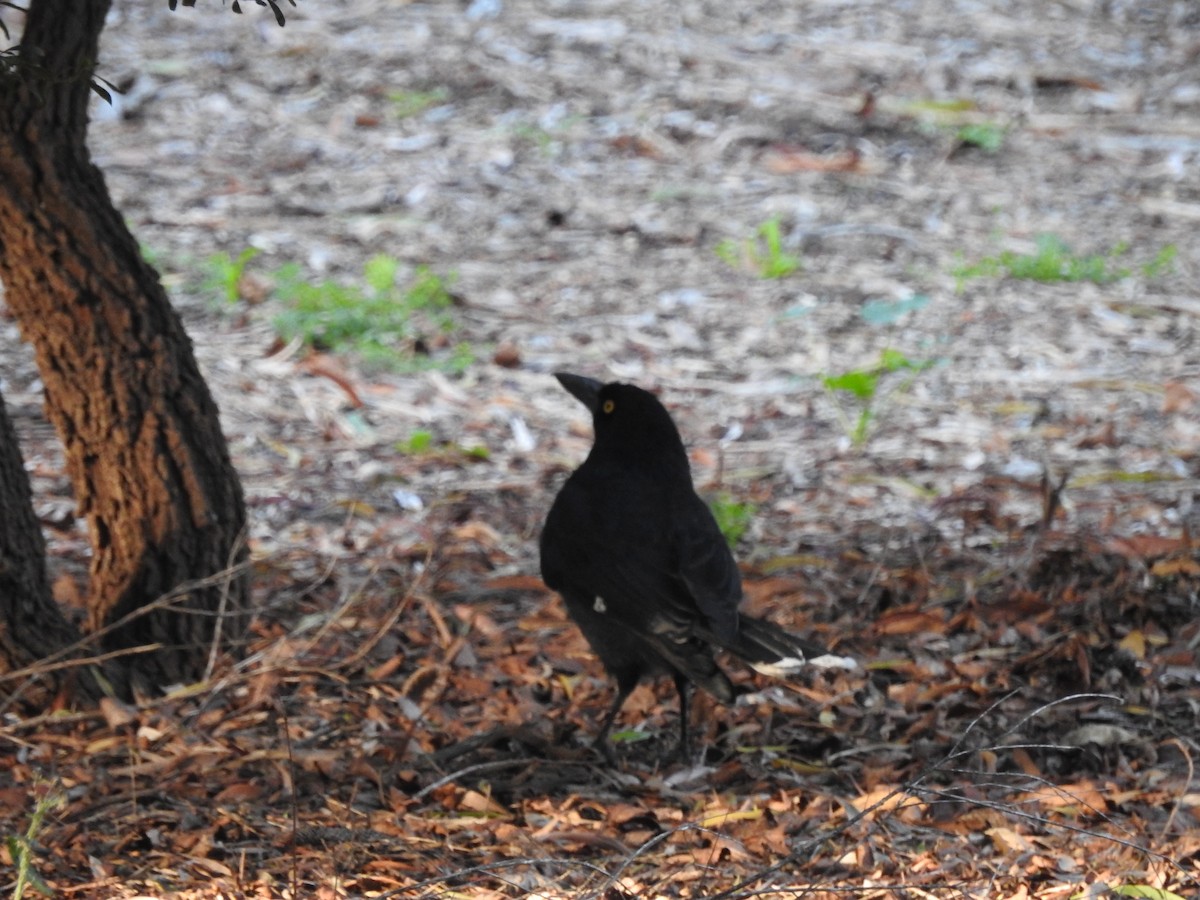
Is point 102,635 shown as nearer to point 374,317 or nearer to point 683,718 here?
point 683,718

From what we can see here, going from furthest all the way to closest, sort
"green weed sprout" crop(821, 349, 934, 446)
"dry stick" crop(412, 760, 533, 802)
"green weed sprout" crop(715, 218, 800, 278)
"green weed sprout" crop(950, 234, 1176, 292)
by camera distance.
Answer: "green weed sprout" crop(715, 218, 800, 278) → "green weed sprout" crop(950, 234, 1176, 292) → "green weed sprout" crop(821, 349, 934, 446) → "dry stick" crop(412, 760, 533, 802)

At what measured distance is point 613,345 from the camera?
714cm

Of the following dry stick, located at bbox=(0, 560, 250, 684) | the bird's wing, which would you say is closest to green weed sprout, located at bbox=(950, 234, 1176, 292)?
the bird's wing

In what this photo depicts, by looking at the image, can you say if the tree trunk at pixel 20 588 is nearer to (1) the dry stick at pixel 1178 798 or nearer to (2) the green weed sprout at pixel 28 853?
(2) the green weed sprout at pixel 28 853

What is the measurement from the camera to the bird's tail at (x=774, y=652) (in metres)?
3.77

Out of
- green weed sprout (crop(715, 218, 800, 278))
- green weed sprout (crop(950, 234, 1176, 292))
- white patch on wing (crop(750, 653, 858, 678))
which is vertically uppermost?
green weed sprout (crop(715, 218, 800, 278))

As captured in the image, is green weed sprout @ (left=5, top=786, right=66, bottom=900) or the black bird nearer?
green weed sprout @ (left=5, top=786, right=66, bottom=900)

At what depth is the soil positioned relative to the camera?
449 centimetres

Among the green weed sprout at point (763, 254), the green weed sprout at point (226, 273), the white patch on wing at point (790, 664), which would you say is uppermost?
the green weed sprout at point (226, 273)

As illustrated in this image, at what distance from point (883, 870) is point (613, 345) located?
4197mm

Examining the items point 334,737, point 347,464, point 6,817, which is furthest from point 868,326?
point 6,817

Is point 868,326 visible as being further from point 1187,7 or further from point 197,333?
point 1187,7

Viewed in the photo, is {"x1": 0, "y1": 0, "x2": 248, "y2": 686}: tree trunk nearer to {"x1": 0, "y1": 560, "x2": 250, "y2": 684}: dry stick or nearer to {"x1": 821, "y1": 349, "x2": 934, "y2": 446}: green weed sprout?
{"x1": 0, "y1": 560, "x2": 250, "y2": 684}: dry stick

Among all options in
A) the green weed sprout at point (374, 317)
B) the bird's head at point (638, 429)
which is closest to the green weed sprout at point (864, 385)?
the green weed sprout at point (374, 317)
